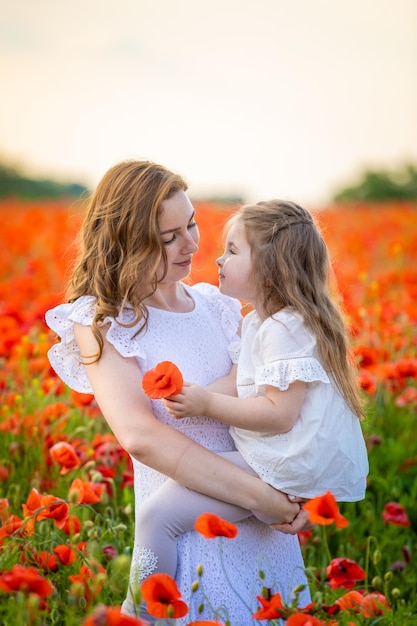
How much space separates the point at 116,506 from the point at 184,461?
0.72 meters

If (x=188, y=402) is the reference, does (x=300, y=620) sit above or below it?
below

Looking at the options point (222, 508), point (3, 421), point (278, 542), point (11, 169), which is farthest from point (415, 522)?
point (11, 169)

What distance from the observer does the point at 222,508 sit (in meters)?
1.93

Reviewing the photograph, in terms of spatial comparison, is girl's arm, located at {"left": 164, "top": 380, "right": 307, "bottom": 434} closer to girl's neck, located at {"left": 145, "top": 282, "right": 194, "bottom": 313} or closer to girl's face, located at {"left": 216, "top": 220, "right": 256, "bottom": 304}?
girl's face, located at {"left": 216, "top": 220, "right": 256, "bottom": 304}

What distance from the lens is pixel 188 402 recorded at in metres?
1.77

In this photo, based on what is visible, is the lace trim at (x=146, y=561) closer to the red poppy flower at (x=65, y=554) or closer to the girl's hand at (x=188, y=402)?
the red poppy flower at (x=65, y=554)

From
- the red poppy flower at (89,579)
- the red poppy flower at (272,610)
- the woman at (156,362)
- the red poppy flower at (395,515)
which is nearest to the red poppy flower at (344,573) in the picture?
the woman at (156,362)

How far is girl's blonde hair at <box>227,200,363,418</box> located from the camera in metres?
1.99

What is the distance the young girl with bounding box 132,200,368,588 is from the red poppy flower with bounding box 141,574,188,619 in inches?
15.8

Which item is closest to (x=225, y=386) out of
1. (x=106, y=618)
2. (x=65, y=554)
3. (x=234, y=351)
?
(x=234, y=351)

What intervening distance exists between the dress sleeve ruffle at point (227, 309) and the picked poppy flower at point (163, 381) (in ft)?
2.11

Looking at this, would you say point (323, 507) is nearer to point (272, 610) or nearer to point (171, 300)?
point (272, 610)

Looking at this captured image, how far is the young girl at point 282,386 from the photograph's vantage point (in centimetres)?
188

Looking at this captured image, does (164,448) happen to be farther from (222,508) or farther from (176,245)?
(176,245)
